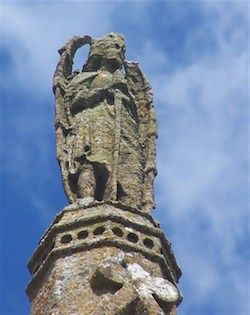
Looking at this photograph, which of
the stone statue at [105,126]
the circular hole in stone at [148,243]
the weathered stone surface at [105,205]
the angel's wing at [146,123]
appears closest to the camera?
the weathered stone surface at [105,205]

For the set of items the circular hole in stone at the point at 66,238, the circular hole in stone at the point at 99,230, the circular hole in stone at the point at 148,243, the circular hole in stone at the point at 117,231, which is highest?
the circular hole in stone at the point at 66,238

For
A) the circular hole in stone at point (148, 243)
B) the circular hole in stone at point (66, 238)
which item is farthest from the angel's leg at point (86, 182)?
the circular hole in stone at point (148, 243)

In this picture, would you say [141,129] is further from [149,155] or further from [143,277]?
[143,277]

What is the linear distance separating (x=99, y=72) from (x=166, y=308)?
3861 mm

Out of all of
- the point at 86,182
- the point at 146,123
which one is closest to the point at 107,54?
the point at 146,123

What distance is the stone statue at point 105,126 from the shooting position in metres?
10.1

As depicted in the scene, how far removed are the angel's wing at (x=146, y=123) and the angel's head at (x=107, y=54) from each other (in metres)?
0.23

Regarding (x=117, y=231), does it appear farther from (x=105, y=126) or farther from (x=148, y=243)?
(x=105, y=126)

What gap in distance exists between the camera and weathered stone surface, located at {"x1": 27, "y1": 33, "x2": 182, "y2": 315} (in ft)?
27.7

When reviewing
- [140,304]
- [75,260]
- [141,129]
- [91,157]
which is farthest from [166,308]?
[141,129]

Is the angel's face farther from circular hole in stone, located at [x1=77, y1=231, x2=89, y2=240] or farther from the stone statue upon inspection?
circular hole in stone, located at [x1=77, y1=231, x2=89, y2=240]

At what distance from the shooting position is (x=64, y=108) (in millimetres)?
11227

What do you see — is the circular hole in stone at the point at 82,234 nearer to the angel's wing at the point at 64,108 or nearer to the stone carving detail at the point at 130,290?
the stone carving detail at the point at 130,290

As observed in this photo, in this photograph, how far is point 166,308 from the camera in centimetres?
850
